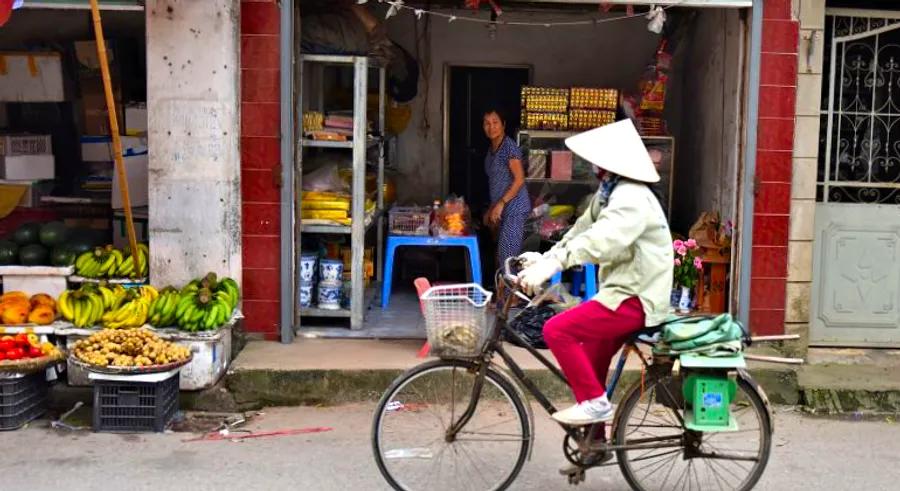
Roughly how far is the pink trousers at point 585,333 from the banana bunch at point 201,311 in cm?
285

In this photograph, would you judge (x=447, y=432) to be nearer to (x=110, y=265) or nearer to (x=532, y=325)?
(x=532, y=325)

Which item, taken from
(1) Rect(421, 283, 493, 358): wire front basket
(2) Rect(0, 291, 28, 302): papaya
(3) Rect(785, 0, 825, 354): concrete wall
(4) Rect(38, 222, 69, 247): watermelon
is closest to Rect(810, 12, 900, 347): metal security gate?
(3) Rect(785, 0, 825, 354): concrete wall

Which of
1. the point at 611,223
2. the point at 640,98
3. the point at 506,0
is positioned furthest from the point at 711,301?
the point at 611,223

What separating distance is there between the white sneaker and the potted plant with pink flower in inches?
143

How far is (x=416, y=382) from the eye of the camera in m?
4.64

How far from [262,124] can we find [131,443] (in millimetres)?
2480

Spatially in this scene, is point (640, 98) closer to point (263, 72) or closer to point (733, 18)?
point (733, 18)

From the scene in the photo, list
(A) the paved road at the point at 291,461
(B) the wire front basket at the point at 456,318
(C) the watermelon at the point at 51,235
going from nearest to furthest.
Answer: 1. (B) the wire front basket at the point at 456,318
2. (A) the paved road at the point at 291,461
3. (C) the watermelon at the point at 51,235

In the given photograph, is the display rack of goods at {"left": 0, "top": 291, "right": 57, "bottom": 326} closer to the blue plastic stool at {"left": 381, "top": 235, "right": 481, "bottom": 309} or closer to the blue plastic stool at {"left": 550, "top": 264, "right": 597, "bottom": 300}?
the blue plastic stool at {"left": 381, "top": 235, "right": 481, "bottom": 309}

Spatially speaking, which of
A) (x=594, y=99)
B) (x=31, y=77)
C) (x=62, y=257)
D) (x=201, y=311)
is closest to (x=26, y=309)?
(x=62, y=257)

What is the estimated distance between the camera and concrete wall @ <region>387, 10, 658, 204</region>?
10094mm

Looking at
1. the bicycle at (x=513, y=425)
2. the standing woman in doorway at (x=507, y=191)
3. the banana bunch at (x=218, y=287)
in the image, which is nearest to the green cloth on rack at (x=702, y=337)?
the bicycle at (x=513, y=425)

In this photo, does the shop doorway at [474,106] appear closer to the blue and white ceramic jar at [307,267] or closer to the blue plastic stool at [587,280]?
the blue plastic stool at [587,280]

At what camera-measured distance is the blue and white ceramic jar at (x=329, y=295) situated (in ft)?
25.9
